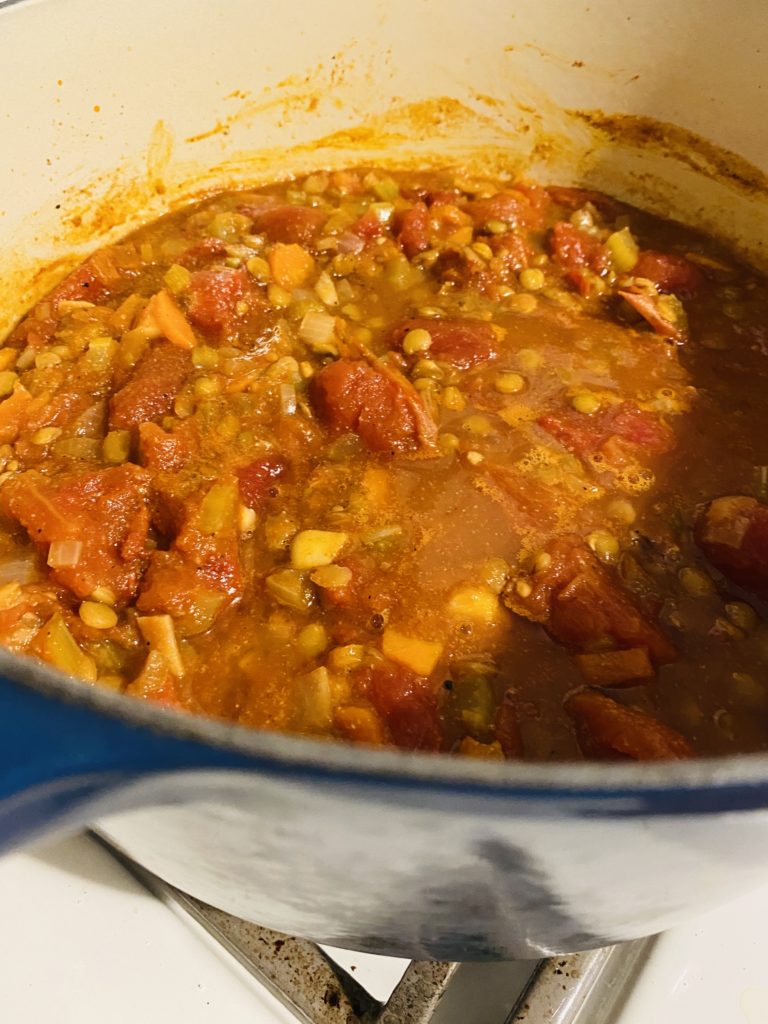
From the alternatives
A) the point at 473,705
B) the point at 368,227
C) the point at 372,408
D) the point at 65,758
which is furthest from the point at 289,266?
the point at 65,758

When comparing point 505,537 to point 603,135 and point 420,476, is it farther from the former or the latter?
point 603,135

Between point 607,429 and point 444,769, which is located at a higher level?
point 444,769

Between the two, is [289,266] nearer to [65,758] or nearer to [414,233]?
[414,233]

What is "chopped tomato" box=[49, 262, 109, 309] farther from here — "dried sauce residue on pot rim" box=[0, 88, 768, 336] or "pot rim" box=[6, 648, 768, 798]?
"pot rim" box=[6, 648, 768, 798]

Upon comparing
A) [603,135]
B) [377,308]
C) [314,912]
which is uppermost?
[603,135]

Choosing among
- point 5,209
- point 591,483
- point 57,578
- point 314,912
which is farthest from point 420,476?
point 5,209

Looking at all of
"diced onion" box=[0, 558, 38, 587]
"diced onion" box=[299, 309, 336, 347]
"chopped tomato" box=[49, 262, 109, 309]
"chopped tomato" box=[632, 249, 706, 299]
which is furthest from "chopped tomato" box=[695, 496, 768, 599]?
"chopped tomato" box=[49, 262, 109, 309]
